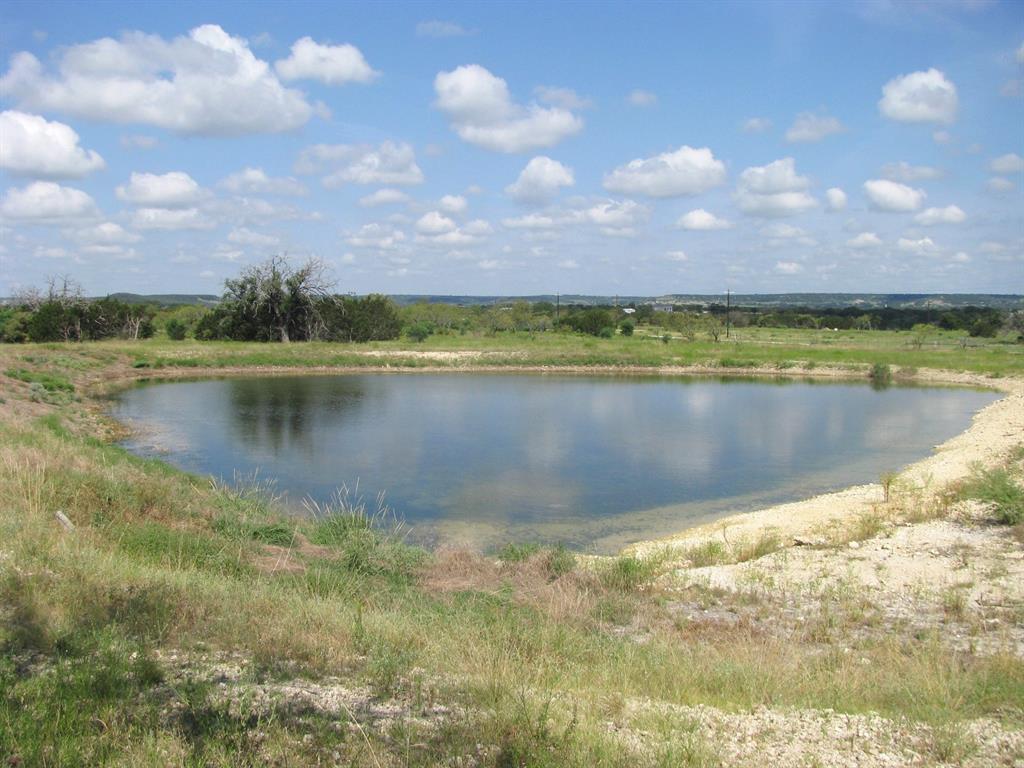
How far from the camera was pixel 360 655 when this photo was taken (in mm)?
4973

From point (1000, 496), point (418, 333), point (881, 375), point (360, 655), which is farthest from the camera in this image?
point (418, 333)

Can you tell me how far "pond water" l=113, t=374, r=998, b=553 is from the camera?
14859mm

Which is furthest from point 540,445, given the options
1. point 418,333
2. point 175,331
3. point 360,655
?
point 175,331

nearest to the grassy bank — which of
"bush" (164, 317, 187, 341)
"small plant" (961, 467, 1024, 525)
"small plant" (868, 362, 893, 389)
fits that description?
"small plant" (961, 467, 1024, 525)

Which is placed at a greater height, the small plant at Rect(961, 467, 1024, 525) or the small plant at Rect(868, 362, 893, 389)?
the small plant at Rect(868, 362, 893, 389)

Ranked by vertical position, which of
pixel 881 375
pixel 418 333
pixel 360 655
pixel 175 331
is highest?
pixel 418 333

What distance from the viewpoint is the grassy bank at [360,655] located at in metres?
3.73

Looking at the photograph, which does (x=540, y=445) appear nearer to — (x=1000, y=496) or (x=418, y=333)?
(x=1000, y=496)

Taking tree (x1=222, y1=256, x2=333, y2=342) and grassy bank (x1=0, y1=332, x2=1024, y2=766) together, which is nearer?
grassy bank (x1=0, y1=332, x2=1024, y2=766)

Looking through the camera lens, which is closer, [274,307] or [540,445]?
[540,445]

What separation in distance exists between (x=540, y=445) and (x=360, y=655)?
17.1m

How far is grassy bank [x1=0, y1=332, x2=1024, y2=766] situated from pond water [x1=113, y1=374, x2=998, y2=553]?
4.44m

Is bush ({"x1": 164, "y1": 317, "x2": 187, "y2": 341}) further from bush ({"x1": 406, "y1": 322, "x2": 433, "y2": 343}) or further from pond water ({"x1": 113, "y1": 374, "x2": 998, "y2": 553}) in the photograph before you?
pond water ({"x1": 113, "y1": 374, "x2": 998, "y2": 553})

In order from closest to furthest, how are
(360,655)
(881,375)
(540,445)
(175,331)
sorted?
1. (360,655)
2. (540,445)
3. (881,375)
4. (175,331)
